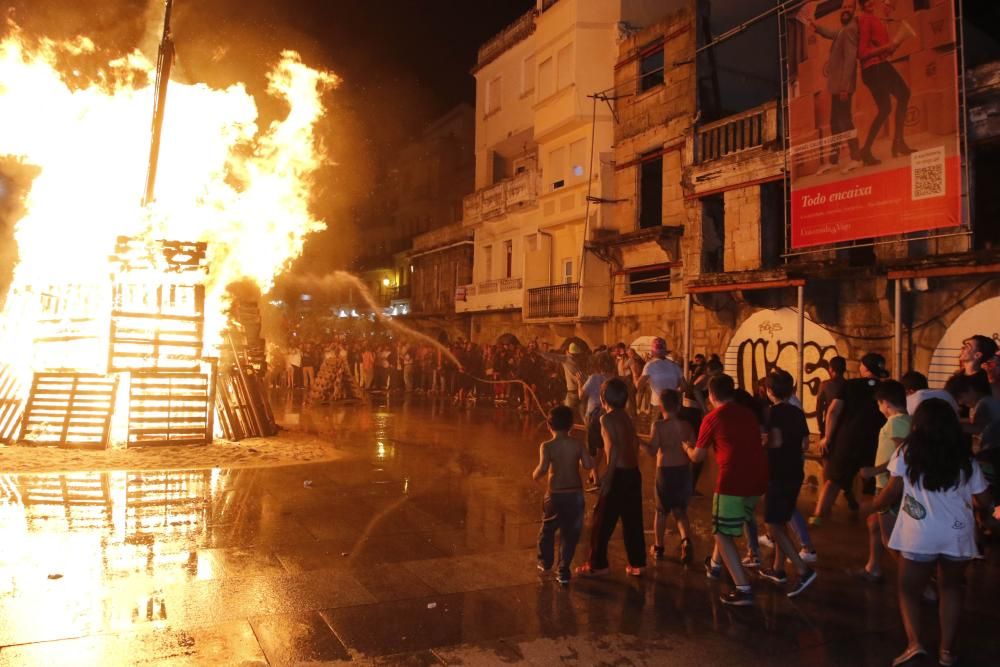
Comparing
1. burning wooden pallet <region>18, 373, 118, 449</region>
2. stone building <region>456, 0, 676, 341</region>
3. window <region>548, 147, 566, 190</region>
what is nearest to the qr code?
stone building <region>456, 0, 676, 341</region>

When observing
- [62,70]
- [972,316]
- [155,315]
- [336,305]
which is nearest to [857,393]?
[972,316]

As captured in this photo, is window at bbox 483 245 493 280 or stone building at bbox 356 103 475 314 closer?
window at bbox 483 245 493 280

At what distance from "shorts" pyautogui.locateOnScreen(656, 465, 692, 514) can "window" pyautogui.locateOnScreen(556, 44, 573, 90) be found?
19586mm

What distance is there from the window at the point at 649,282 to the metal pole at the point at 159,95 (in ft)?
43.8

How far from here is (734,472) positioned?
550cm

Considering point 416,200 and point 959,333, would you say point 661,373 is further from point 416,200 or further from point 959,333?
point 416,200

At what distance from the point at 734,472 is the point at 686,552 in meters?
1.29

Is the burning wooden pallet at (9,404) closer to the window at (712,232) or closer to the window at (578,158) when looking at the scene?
the window at (712,232)

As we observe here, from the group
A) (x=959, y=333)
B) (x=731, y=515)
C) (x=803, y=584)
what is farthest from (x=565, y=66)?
(x=803, y=584)

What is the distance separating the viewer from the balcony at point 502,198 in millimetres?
27344

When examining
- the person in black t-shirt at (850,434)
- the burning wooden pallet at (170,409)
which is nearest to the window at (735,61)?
the person in black t-shirt at (850,434)

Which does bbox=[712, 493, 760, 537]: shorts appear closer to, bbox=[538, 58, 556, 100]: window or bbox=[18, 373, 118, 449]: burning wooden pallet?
bbox=[18, 373, 118, 449]: burning wooden pallet

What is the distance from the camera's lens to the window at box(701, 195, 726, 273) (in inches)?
741

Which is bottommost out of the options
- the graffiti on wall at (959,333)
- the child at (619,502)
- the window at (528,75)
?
the child at (619,502)
